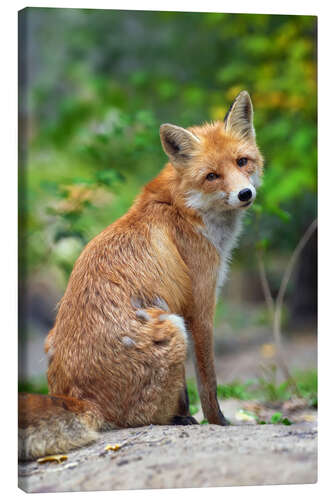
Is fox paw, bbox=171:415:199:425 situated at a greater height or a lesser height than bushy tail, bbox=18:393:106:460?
lesser

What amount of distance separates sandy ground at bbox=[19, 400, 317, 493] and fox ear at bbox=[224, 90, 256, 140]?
2.46m

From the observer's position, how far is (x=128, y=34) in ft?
28.1

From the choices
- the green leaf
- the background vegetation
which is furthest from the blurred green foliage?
the green leaf

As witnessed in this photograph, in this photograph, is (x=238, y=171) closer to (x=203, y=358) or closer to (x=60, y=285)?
(x=203, y=358)

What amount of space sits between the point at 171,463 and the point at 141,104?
577 centimetres

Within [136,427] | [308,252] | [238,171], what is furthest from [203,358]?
[308,252]

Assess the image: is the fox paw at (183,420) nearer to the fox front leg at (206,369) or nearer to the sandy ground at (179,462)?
the fox front leg at (206,369)

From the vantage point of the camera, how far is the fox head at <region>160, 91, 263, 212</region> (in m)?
5.11

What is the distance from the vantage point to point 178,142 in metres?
5.21

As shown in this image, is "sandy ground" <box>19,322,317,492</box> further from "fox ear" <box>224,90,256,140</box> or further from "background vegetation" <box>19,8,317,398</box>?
"background vegetation" <box>19,8,317,398</box>

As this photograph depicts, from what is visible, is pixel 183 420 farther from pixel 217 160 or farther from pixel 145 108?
pixel 145 108

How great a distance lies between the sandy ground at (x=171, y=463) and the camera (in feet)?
14.7

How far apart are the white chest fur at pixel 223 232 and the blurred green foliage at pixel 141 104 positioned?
1.15m

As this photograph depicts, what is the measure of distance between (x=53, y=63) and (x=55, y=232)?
8.36 ft
